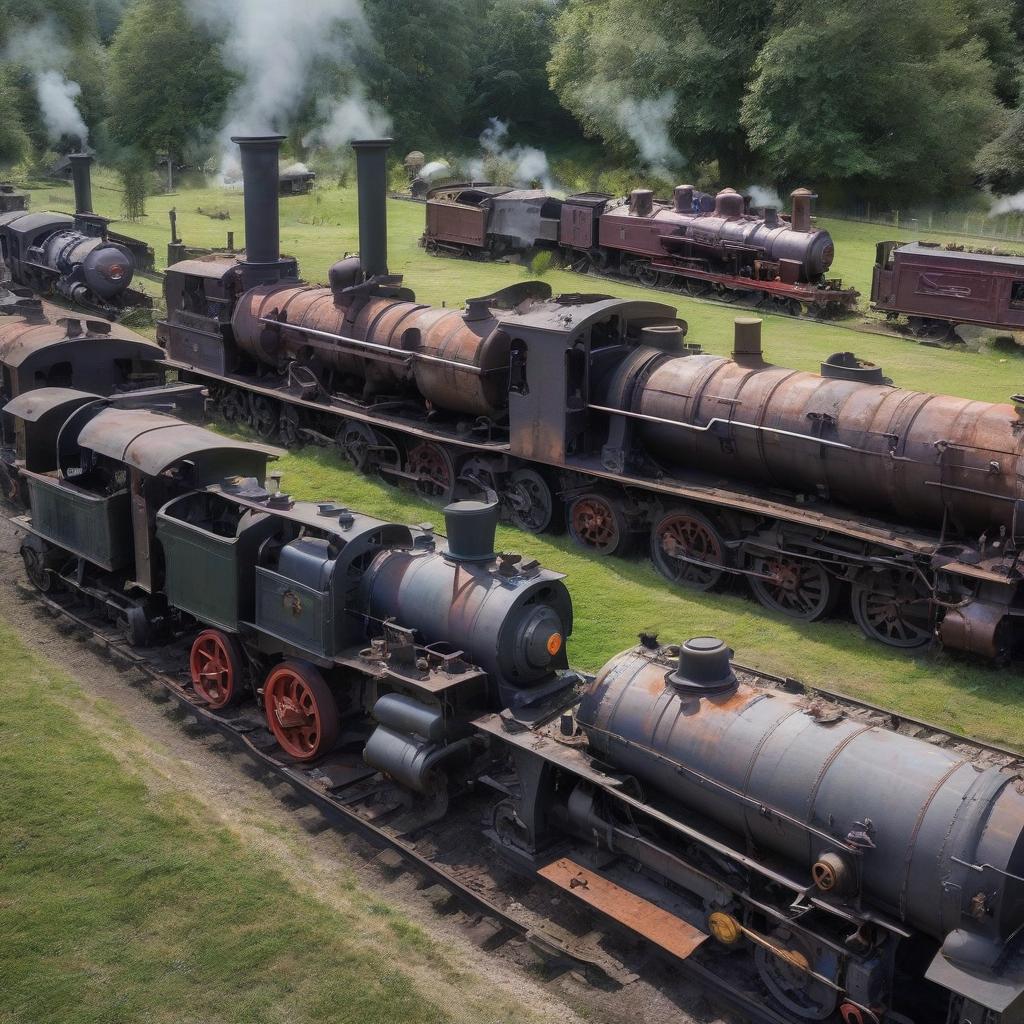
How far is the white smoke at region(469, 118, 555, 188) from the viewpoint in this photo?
163 feet

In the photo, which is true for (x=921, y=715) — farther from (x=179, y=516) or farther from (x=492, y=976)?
(x=179, y=516)

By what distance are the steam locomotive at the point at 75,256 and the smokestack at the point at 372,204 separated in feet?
30.5

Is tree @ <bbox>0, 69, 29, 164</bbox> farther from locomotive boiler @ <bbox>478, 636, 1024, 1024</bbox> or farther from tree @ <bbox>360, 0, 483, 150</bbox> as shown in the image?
locomotive boiler @ <bbox>478, 636, 1024, 1024</bbox>

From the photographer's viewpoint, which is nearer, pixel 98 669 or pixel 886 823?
pixel 886 823

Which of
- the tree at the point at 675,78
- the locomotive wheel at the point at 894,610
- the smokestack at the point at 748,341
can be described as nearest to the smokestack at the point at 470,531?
the locomotive wheel at the point at 894,610

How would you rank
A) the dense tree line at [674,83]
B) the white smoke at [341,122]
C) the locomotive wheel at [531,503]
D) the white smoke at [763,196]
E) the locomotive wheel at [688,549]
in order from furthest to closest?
the white smoke at [341,122], the white smoke at [763,196], the dense tree line at [674,83], the locomotive wheel at [531,503], the locomotive wheel at [688,549]

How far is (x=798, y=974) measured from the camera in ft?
26.7

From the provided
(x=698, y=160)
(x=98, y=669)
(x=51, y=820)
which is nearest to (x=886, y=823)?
(x=51, y=820)

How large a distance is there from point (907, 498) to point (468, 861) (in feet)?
21.4

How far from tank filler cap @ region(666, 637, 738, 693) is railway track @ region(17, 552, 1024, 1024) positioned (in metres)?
0.69

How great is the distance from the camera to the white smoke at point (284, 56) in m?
50.5

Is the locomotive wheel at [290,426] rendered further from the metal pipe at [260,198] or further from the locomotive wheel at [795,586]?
the locomotive wheel at [795,586]

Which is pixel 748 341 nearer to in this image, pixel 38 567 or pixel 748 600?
pixel 748 600

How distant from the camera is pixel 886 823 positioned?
7652mm
